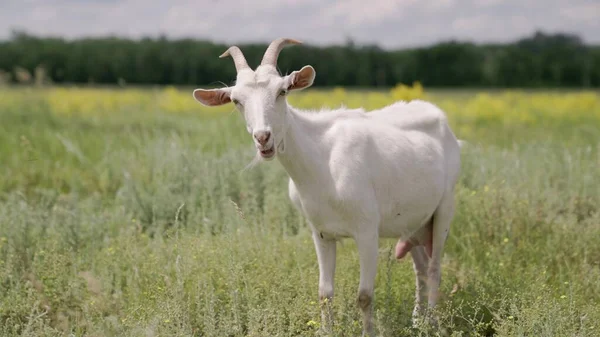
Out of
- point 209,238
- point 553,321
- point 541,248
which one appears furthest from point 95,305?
point 541,248

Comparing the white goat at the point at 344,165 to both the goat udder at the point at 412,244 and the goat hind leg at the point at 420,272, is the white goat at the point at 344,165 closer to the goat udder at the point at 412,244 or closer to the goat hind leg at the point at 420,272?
the goat hind leg at the point at 420,272

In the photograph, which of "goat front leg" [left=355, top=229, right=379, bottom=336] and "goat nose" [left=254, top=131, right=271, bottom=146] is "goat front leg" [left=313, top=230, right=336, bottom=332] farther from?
"goat nose" [left=254, top=131, right=271, bottom=146]

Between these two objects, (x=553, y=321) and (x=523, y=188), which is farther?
(x=523, y=188)

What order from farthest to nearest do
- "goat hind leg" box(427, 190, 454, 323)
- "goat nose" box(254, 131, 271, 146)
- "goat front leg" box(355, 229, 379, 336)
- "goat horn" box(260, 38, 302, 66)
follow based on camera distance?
1. "goat hind leg" box(427, 190, 454, 323)
2. "goat front leg" box(355, 229, 379, 336)
3. "goat horn" box(260, 38, 302, 66)
4. "goat nose" box(254, 131, 271, 146)

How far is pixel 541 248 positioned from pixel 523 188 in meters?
1.19

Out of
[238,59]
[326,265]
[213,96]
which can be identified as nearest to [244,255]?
[326,265]

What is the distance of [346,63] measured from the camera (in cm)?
3956

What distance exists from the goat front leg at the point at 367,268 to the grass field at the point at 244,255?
128 mm

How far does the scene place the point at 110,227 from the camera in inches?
271

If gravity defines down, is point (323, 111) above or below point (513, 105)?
above

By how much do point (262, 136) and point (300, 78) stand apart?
59 cm

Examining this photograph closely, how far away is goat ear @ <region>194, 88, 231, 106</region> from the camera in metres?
4.50

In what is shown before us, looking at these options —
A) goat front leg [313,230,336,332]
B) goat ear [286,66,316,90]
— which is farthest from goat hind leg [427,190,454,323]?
goat ear [286,66,316,90]

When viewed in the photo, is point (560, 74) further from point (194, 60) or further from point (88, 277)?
point (88, 277)
